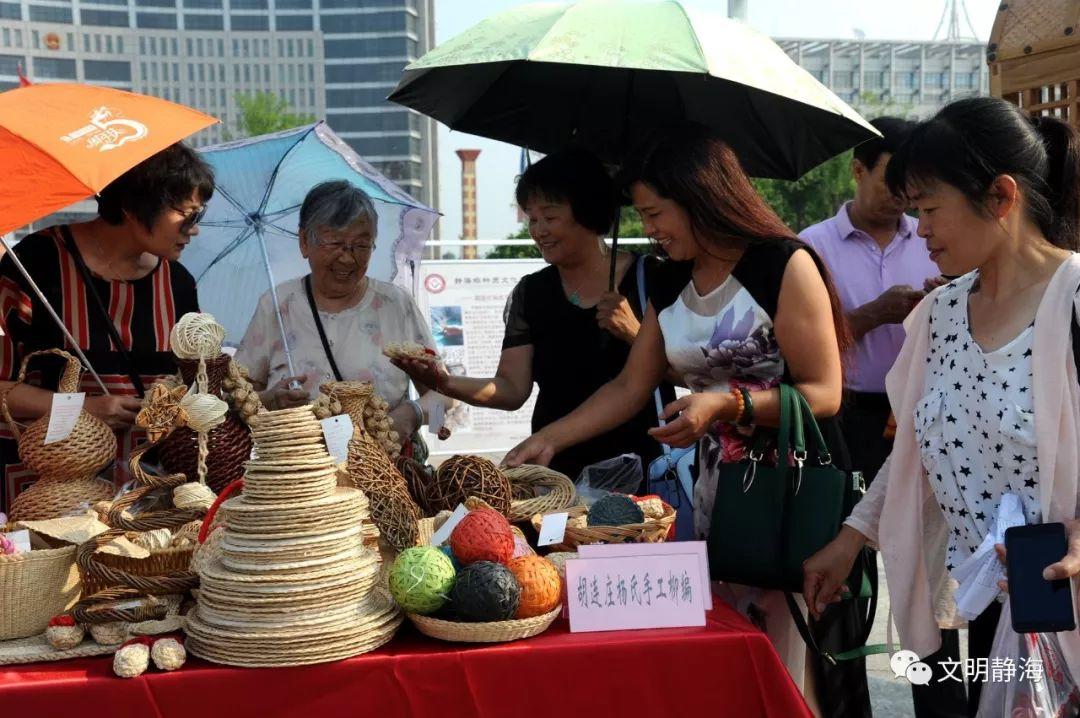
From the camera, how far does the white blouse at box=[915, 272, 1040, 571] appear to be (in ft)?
5.09

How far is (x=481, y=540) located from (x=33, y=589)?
77 centimetres

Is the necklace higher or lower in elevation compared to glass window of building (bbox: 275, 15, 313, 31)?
lower

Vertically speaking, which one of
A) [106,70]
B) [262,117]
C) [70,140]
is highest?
[106,70]

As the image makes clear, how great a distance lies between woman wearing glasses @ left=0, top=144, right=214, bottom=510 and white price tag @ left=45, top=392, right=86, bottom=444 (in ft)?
1.17

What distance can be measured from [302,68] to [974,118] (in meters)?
52.5

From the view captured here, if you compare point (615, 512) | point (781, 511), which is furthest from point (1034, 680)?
point (615, 512)

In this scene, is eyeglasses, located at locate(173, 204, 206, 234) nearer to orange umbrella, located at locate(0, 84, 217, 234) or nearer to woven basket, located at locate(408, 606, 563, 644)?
orange umbrella, located at locate(0, 84, 217, 234)

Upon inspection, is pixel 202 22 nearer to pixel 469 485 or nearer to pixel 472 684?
pixel 469 485

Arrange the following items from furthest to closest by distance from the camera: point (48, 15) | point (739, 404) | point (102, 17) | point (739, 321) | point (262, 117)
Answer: point (102, 17)
point (48, 15)
point (262, 117)
point (739, 321)
point (739, 404)

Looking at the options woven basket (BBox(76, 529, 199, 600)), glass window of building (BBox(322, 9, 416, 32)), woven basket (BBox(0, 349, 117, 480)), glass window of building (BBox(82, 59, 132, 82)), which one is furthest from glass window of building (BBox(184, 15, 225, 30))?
woven basket (BBox(76, 529, 199, 600))

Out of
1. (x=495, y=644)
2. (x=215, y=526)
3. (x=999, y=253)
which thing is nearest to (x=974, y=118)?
(x=999, y=253)

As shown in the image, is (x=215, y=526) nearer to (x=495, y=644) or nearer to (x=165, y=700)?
(x=165, y=700)

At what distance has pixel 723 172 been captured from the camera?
2.07 metres

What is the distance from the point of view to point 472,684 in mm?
1589
